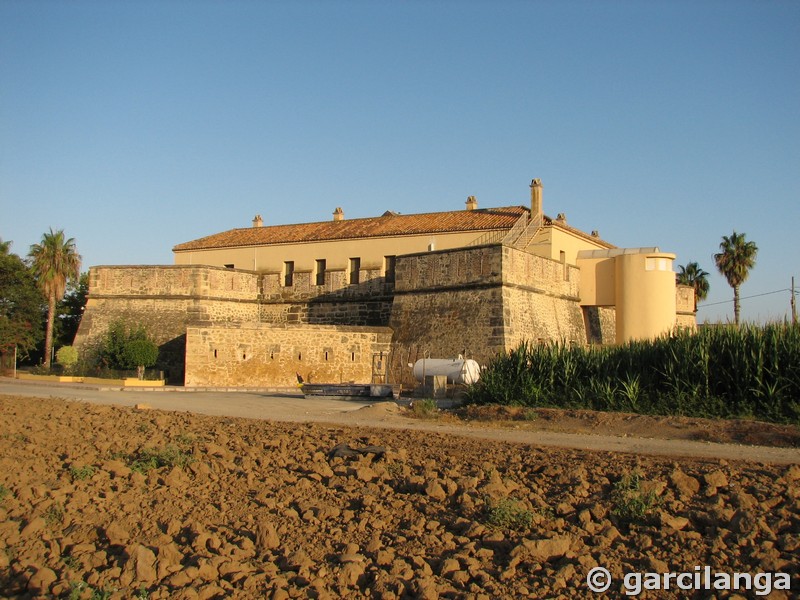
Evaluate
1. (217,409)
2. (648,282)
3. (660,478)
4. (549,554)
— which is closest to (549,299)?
(648,282)

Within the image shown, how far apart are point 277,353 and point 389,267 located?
7.26 metres

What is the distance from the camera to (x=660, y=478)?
25.6ft

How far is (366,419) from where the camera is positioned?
1602cm

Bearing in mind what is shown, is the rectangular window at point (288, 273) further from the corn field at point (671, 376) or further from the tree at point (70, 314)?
the corn field at point (671, 376)

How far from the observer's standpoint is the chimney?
32906 millimetres

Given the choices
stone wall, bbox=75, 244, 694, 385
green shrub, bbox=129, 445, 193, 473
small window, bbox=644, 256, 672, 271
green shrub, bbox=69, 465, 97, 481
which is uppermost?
small window, bbox=644, 256, 672, 271

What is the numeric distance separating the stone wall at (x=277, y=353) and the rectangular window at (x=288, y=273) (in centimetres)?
766

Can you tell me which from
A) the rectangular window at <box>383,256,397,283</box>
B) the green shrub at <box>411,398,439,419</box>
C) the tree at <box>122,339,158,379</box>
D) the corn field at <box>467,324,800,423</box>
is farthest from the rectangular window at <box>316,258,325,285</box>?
the green shrub at <box>411,398,439,419</box>

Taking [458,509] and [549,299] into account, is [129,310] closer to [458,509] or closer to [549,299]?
[549,299]

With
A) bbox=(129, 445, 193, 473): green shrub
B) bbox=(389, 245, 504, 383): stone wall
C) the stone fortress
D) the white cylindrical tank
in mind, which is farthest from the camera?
the stone fortress

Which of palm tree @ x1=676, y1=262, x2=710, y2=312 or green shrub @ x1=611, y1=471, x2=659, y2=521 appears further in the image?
palm tree @ x1=676, y1=262, x2=710, y2=312

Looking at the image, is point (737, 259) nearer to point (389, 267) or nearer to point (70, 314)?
point (389, 267)

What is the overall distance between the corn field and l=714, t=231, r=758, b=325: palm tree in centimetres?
3453

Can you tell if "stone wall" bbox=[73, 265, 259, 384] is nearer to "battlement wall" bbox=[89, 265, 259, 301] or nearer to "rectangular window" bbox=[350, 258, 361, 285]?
"battlement wall" bbox=[89, 265, 259, 301]
